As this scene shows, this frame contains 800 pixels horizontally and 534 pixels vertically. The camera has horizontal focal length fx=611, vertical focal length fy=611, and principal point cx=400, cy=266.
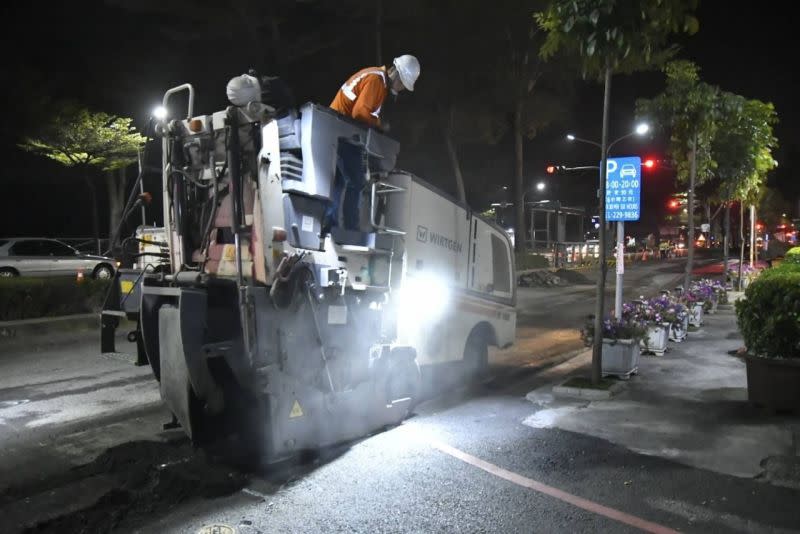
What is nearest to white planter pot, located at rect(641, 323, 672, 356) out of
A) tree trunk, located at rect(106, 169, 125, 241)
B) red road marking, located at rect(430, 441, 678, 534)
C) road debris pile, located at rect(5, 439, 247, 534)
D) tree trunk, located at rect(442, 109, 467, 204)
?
red road marking, located at rect(430, 441, 678, 534)

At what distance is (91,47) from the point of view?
2153 centimetres

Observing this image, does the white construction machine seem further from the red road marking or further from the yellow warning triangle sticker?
the red road marking

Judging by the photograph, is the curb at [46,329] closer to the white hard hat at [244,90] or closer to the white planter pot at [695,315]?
the white hard hat at [244,90]

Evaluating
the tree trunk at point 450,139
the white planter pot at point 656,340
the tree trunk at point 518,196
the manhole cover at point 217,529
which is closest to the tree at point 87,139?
the tree trunk at point 450,139

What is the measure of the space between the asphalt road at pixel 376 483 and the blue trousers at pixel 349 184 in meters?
2.21

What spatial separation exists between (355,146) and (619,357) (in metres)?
5.27

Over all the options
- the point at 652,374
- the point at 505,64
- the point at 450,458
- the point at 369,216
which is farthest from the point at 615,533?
the point at 505,64

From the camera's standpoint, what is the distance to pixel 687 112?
14.2 metres

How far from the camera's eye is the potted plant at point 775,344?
6.78 metres

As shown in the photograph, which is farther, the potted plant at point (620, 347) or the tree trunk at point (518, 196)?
the tree trunk at point (518, 196)

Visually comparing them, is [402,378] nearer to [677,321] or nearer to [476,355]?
[476,355]

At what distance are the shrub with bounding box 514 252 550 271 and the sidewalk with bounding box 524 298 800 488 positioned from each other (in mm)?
21961

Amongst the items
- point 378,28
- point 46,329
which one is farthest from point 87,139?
point 378,28

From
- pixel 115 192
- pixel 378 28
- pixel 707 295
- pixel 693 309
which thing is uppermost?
pixel 378 28
